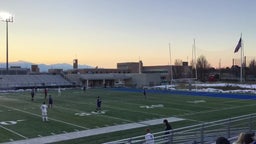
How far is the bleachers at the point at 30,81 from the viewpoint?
6950 centimetres

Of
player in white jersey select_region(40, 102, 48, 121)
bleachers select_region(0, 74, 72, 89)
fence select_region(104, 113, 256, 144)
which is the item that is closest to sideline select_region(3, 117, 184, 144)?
player in white jersey select_region(40, 102, 48, 121)

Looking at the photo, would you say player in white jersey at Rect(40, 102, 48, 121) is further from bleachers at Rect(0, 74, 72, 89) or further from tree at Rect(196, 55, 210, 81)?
tree at Rect(196, 55, 210, 81)

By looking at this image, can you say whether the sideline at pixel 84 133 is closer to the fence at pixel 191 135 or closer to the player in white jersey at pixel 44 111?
the player in white jersey at pixel 44 111

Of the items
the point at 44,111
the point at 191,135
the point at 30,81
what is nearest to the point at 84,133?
the point at 44,111

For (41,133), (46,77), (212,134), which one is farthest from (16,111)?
(46,77)

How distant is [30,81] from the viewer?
74312 mm

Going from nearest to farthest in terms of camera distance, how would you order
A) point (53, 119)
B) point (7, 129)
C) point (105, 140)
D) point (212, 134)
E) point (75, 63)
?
point (212, 134), point (105, 140), point (7, 129), point (53, 119), point (75, 63)

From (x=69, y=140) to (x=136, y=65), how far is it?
12141 cm

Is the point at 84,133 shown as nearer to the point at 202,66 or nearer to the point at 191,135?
the point at 191,135

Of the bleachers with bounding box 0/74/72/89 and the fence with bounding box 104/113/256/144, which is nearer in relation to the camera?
the fence with bounding box 104/113/256/144

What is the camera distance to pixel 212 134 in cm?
1341

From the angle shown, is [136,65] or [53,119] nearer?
[53,119]

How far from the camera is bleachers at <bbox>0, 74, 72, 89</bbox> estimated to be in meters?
69.5

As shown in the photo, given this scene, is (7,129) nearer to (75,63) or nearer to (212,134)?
(212,134)
